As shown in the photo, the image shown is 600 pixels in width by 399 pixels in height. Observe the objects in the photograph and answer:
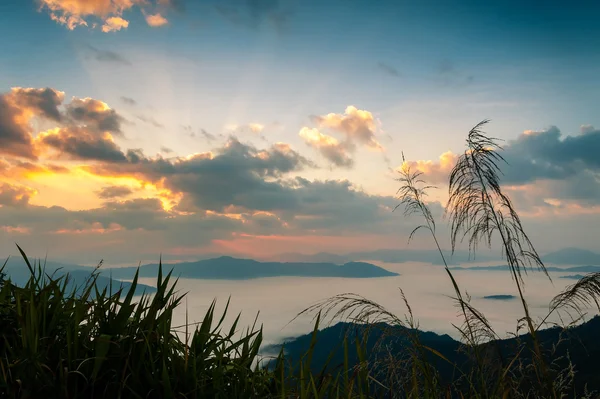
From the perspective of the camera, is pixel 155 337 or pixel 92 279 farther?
pixel 92 279

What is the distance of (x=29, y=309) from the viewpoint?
10.7ft

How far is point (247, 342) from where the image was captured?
3443 mm

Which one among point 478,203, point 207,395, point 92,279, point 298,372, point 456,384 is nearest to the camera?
point 207,395

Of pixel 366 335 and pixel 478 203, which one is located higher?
pixel 478 203

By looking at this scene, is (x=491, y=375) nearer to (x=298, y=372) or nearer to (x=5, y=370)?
(x=298, y=372)

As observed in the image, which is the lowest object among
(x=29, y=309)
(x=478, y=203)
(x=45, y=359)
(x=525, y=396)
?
(x=525, y=396)

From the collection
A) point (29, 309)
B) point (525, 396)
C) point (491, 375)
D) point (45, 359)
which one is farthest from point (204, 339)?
point (525, 396)

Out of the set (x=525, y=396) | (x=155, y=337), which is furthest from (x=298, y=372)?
(x=525, y=396)

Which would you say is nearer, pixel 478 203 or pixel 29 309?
pixel 29 309

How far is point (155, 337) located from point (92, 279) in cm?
99

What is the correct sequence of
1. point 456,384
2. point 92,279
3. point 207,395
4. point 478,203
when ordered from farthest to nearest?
point 478,203 → point 92,279 → point 456,384 → point 207,395

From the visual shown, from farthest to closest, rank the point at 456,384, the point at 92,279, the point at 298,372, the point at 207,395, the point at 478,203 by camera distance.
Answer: the point at 478,203 < the point at 92,279 < the point at 456,384 < the point at 298,372 < the point at 207,395

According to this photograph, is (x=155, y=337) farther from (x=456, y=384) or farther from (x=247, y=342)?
(x=456, y=384)

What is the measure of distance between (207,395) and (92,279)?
1.48 meters
